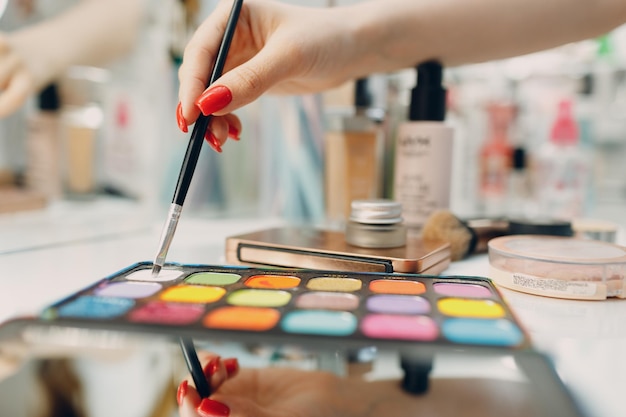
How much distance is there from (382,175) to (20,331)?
1.94 feet

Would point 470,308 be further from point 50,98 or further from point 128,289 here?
point 50,98

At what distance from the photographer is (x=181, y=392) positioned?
0.29m

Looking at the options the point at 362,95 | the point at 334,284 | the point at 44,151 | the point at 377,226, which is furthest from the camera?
the point at 44,151

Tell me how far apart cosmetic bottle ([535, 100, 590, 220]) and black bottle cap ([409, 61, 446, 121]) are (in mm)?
387

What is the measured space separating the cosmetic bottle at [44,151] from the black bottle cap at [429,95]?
23.6 inches

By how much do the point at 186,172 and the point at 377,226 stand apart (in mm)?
181

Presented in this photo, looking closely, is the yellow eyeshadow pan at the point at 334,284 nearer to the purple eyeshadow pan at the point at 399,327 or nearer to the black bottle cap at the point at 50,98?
the purple eyeshadow pan at the point at 399,327

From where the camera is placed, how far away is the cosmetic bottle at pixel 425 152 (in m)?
0.61

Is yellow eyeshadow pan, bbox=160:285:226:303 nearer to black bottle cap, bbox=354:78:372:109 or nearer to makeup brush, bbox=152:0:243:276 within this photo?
makeup brush, bbox=152:0:243:276

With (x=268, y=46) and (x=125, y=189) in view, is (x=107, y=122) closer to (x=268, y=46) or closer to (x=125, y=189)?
(x=125, y=189)

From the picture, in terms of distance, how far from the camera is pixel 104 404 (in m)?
0.30

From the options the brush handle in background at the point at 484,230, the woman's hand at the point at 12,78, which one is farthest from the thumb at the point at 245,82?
the woman's hand at the point at 12,78

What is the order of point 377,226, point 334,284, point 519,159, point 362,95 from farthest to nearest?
point 519,159, point 362,95, point 377,226, point 334,284

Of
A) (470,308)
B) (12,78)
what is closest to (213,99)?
(470,308)
